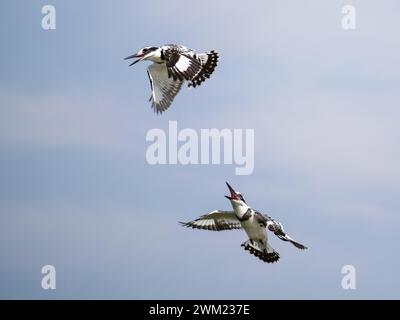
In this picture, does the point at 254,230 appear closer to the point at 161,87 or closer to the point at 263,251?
the point at 263,251

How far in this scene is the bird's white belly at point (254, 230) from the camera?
19391 millimetres

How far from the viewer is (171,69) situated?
18109 mm

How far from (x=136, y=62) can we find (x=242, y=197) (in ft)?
10.2

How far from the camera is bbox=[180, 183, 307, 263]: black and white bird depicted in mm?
19375

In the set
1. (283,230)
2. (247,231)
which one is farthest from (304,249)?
(247,231)

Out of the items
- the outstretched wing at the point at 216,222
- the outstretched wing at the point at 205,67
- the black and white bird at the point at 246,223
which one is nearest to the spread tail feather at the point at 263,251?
the black and white bird at the point at 246,223

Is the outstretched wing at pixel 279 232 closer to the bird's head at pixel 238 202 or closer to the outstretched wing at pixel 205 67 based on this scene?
the bird's head at pixel 238 202

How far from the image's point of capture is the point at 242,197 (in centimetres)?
1981

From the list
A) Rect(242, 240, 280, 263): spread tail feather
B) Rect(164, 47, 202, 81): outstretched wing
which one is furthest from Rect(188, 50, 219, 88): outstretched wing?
Rect(242, 240, 280, 263): spread tail feather

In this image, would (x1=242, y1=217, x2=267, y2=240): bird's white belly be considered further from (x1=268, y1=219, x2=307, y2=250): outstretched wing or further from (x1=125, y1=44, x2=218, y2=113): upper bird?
(x1=125, y1=44, x2=218, y2=113): upper bird
